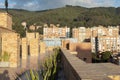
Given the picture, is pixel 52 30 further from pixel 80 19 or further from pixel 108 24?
pixel 108 24

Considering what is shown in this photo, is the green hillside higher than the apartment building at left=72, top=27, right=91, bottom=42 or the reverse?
higher

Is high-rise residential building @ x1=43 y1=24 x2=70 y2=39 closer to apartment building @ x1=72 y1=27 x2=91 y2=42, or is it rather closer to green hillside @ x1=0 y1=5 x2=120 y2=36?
apartment building @ x1=72 y1=27 x2=91 y2=42

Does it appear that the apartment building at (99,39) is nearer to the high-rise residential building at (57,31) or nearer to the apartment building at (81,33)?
the apartment building at (81,33)

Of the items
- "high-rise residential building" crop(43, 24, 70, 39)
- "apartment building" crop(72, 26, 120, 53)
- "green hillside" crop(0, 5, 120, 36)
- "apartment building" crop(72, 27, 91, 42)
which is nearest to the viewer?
"apartment building" crop(72, 26, 120, 53)

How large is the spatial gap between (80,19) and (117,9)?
796 inches

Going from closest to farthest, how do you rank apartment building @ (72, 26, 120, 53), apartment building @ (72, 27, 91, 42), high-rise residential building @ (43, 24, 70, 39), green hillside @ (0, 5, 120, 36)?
apartment building @ (72, 26, 120, 53)
apartment building @ (72, 27, 91, 42)
high-rise residential building @ (43, 24, 70, 39)
green hillside @ (0, 5, 120, 36)

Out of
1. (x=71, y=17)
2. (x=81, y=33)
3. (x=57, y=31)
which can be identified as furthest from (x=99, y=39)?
(x=71, y=17)

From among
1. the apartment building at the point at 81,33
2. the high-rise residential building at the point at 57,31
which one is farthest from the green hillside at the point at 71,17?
the apartment building at the point at 81,33

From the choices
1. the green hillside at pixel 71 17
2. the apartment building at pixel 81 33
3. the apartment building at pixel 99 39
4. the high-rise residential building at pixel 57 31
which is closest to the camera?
the apartment building at pixel 99 39

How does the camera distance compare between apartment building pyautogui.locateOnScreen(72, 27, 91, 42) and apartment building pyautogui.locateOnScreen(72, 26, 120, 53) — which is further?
apartment building pyautogui.locateOnScreen(72, 27, 91, 42)

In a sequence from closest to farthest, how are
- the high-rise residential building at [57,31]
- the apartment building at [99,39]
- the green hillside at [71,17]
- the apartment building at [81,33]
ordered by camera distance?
the apartment building at [99,39] < the apartment building at [81,33] < the high-rise residential building at [57,31] < the green hillside at [71,17]

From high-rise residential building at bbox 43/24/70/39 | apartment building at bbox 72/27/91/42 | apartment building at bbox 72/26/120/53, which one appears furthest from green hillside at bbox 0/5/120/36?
apartment building at bbox 72/27/91/42

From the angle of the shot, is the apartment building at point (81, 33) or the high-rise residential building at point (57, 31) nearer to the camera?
the apartment building at point (81, 33)

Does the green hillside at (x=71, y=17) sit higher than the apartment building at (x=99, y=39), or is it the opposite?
the green hillside at (x=71, y=17)
